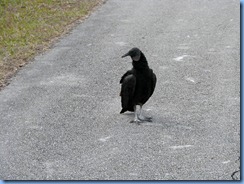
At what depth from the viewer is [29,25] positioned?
11.7 meters

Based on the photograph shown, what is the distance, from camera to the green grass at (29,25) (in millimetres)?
9828

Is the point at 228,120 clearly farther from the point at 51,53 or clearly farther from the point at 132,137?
the point at 51,53

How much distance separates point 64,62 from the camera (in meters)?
9.79

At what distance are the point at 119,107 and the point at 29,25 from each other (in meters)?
4.57

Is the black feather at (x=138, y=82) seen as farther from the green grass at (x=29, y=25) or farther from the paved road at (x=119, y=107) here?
the green grass at (x=29, y=25)

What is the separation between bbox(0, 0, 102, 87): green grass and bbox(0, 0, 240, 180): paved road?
0.26 m

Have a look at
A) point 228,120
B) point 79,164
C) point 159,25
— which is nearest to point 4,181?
point 79,164

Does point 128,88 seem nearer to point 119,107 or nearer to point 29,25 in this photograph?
point 119,107

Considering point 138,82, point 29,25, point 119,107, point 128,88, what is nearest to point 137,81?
point 138,82

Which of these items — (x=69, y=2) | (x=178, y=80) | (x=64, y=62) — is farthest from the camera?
(x=69, y=2)

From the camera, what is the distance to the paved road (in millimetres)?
5961

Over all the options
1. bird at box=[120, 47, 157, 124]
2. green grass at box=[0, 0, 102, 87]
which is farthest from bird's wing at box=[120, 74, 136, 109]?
green grass at box=[0, 0, 102, 87]

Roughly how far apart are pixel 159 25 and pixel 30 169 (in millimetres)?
6579

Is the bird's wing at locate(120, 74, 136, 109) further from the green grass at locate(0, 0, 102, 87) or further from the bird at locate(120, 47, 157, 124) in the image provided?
the green grass at locate(0, 0, 102, 87)
